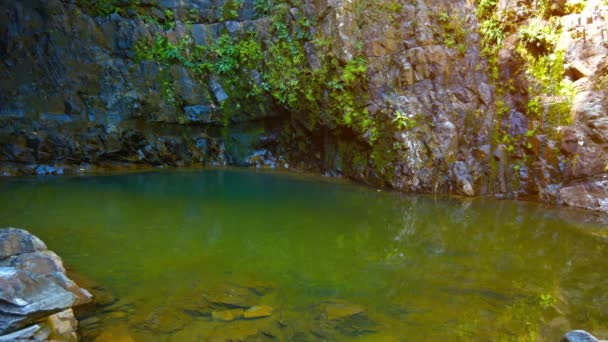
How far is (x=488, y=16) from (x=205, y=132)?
35.0ft

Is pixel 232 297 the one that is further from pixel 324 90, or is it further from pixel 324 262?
pixel 324 90

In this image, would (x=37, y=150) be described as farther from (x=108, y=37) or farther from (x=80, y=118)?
(x=108, y=37)

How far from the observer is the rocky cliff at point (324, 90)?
10.5 meters

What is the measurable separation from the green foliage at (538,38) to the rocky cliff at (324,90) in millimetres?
32

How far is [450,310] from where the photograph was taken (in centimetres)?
400

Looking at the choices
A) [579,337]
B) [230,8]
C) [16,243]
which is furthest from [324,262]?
[230,8]

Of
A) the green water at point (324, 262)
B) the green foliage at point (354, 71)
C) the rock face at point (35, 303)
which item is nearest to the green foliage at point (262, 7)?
the green foliage at point (354, 71)

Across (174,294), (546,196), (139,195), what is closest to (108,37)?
(139,195)

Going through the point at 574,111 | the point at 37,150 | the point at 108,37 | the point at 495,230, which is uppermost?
the point at 108,37

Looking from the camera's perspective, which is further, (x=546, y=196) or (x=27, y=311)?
(x=546, y=196)

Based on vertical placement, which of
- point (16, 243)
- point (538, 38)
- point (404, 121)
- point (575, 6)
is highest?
point (575, 6)

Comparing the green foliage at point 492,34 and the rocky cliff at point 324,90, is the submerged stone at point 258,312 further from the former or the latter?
the green foliage at point 492,34

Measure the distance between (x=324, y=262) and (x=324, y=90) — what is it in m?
8.59

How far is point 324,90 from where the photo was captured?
42.3 ft
